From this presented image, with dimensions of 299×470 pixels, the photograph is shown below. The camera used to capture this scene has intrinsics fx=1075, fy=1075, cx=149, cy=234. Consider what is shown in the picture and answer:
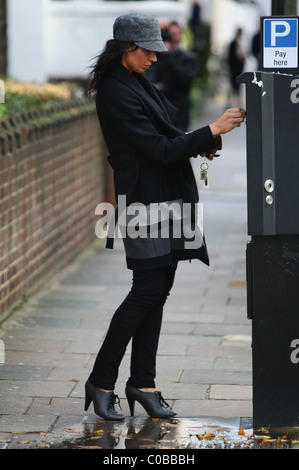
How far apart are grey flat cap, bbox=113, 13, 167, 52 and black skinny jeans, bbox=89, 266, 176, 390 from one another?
1039mm

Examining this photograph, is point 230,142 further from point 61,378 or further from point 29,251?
point 61,378

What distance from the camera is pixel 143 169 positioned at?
16.3 ft

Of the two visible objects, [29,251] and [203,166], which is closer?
[203,166]

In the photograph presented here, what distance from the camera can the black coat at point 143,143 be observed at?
15.9 ft

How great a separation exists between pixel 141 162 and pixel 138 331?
831 mm

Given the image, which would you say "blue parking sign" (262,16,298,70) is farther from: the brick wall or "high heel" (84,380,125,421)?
the brick wall

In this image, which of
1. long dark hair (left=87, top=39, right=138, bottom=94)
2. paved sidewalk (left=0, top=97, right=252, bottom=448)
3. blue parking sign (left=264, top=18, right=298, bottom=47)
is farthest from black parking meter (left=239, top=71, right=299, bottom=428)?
long dark hair (left=87, top=39, right=138, bottom=94)

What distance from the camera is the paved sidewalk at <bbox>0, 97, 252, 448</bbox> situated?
5172mm

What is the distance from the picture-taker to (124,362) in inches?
245

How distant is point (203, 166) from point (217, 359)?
1.70 meters

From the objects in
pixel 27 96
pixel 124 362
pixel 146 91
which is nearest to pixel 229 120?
pixel 146 91

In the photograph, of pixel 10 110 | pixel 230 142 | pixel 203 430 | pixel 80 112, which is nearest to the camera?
pixel 203 430

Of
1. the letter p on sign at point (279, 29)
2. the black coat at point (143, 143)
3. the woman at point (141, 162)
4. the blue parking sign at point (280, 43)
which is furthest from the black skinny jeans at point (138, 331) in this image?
the letter p on sign at point (279, 29)

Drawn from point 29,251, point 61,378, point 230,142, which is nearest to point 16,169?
point 29,251
